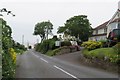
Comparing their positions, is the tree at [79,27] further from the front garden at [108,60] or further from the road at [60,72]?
the road at [60,72]

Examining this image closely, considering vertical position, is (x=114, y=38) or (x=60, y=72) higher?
(x=114, y=38)

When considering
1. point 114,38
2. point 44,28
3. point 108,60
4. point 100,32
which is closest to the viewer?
point 108,60

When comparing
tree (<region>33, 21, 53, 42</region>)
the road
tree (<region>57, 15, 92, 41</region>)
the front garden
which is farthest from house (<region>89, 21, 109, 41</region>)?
the road

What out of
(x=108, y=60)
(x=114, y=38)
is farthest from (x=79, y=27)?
(x=108, y=60)

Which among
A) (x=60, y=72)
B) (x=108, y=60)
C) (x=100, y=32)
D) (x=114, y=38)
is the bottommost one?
(x=60, y=72)

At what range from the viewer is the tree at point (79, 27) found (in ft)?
329

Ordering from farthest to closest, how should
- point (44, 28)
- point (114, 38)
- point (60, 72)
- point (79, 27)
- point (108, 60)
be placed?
1. point (44, 28)
2. point (79, 27)
3. point (114, 38)
4. point (108, 60)
5. point (60, 72)

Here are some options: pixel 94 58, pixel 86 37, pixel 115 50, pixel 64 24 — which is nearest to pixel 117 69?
pixel 115 50

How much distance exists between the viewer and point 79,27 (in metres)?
101

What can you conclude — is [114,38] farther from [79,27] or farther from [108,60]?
[79,27]

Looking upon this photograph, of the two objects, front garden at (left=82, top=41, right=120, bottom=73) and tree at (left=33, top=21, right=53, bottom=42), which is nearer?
front garden at (left=82, top=41, right=120, bottom=73)

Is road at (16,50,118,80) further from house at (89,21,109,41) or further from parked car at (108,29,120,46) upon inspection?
house at (89,21,109,41)

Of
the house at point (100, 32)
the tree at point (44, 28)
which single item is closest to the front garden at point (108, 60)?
the house at point (100, 32)

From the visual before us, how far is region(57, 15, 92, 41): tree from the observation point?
100188 millimetres
